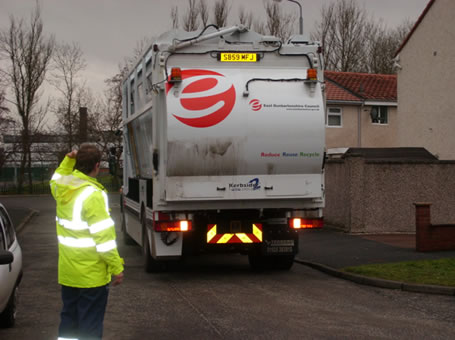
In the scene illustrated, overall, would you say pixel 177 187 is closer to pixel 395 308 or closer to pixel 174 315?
pixel 174 315

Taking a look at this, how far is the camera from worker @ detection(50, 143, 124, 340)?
545 cm

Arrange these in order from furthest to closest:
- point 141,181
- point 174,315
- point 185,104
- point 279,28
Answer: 1. point 279,28
2. point 141,181
3. point 185,104
4. point 174,315

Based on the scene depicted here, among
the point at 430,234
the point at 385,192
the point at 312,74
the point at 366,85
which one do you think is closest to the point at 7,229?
the point at 312,74

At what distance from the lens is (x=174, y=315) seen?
28.1 feet

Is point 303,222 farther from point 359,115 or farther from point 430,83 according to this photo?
point 359,115

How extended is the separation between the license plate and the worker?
580 cm

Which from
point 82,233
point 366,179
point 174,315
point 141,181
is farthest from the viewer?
point 366,179

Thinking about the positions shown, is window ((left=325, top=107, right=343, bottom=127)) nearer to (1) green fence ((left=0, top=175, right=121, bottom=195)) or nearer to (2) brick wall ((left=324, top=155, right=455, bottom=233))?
(1) green fence ((left=0, top=175, right=121, bottom=195))

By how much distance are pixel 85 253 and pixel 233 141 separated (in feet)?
18.1

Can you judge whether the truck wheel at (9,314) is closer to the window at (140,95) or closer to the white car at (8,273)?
the white car at (8,273)

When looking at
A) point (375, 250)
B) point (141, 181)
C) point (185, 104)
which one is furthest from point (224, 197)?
point (375, 250)

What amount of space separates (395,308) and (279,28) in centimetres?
4537

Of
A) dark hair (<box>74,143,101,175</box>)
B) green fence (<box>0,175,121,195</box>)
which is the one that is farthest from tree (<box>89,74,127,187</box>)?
dark hair (<box>74,143,101,175</box>)

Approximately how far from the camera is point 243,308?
29.4 ft
